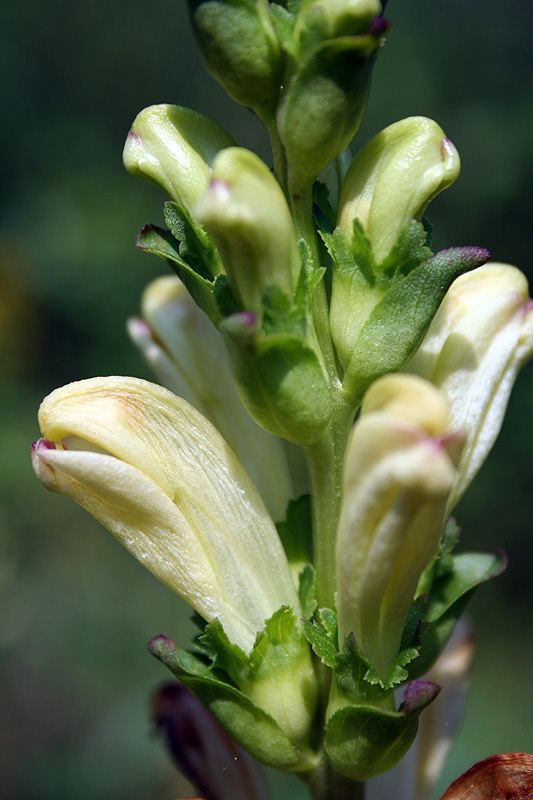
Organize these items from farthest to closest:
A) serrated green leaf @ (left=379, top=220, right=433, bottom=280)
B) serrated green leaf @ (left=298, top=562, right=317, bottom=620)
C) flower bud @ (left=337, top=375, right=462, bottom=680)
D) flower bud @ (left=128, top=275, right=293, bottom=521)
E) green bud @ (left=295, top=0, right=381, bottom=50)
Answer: flower bud @ (left=128, top=275, right=293, bottom=521) < serrated green leaf @ (left=298, top=562, right=317, bottom=620) < serrated green leaf @ (left=379, top=220, right=433, bottom=280) < green bud @ (left=295, top=0, right=381, bottom=50) < flower bud @ (left=337, top=375, right=462, bottom=680)

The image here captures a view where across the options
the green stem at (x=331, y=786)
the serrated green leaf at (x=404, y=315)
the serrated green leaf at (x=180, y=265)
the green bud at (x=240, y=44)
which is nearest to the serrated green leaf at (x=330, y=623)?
the green stem at (x=331, y=786)

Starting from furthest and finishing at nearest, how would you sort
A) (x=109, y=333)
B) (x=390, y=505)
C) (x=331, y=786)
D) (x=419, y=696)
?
(x=109, y=333), (x=331, y=786), (x=419, y=696), (x=390, y=505)

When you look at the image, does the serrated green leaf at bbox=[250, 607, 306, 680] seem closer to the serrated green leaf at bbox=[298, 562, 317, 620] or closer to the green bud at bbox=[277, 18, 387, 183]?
the serrated green leaf at bbox=[298, 562, 317, 620]

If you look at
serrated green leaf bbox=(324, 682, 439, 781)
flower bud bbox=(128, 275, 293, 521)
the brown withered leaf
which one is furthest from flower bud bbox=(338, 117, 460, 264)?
the brown withered leaf

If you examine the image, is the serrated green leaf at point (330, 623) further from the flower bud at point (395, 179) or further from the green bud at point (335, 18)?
the green bud at point (335, 18)

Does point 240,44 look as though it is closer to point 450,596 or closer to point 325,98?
point 325,98

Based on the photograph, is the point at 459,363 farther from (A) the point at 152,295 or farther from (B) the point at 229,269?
(A) the point at 152,295

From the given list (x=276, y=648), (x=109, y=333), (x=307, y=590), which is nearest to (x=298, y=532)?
(x=307, y=590)
